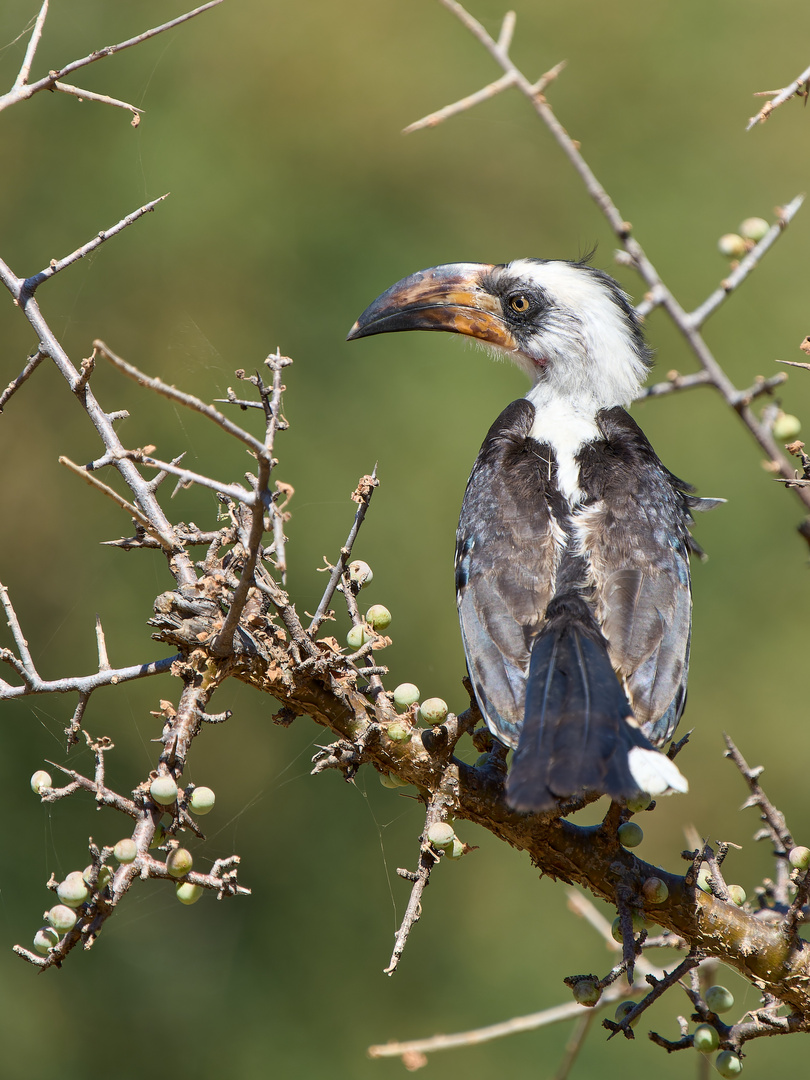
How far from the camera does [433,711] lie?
5.93 feet

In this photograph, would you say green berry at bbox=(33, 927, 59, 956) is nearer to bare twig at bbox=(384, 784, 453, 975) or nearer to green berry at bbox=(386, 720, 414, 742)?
bare twig at bbox=(384, 784, 453, 975)

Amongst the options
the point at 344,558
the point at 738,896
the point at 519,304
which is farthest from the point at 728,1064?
the point at 519,304

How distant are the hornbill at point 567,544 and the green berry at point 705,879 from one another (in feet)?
0.52

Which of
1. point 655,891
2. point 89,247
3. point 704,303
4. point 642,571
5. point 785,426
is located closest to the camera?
point 704,303

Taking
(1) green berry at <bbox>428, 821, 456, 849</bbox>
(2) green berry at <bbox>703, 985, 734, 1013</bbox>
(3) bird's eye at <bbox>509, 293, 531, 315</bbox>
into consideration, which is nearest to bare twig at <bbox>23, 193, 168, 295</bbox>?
(1) green berry at <bbox>428, 821, 456, 849</bbox>

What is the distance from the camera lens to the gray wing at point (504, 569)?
212cm

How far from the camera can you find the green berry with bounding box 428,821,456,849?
1.68 meters

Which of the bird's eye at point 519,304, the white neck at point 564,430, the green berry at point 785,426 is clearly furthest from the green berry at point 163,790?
the bird's eye at point 519,304

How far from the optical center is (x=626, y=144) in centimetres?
616

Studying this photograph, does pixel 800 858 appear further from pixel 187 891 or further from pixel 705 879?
pixel 187 891

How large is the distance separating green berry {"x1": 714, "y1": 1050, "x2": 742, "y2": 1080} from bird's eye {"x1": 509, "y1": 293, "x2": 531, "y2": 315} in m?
2.07

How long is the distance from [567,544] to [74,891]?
1.37 metres

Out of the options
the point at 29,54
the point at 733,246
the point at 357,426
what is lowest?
the point at 357,426

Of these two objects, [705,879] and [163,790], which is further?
[705,879]
